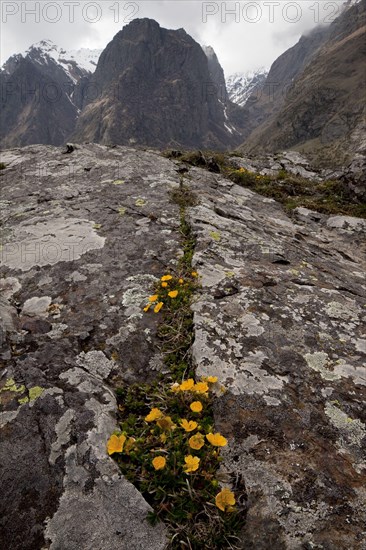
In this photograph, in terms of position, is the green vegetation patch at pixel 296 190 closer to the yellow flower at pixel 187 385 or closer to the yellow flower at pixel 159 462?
the yellow flower at pixel 187 385

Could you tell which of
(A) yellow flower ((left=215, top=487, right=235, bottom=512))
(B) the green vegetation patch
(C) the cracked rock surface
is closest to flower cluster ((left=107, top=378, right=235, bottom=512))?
(A) yellow flower ((left=215, top=487, right=235, bottom=512))

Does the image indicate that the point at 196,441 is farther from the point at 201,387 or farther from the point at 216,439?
the point at 201,387

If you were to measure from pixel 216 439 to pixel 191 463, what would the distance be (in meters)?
0.35

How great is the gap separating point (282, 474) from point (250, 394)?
37.0 inches

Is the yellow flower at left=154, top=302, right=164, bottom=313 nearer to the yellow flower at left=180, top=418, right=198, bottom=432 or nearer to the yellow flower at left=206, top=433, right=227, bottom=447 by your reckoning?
the yellow flower at left=180, top=418, right=198, bottom=432

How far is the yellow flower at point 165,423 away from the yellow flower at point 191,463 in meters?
0.41

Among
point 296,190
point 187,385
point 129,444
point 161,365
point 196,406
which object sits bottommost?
point 129,444

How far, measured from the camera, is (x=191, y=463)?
328 centimetres

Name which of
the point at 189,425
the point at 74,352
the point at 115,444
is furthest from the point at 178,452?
the point at 74,352

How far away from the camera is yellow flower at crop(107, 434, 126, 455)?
349cm

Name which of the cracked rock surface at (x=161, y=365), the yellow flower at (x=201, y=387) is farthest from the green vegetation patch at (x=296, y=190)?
the yellow flower at (x=201, y=387)

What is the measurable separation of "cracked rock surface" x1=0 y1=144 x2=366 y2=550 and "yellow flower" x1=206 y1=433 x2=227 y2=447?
0.71 feet

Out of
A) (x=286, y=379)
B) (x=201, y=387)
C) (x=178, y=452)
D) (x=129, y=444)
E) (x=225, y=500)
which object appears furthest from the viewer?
(x=286, y=379)

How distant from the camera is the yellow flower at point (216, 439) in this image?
11.3ft
